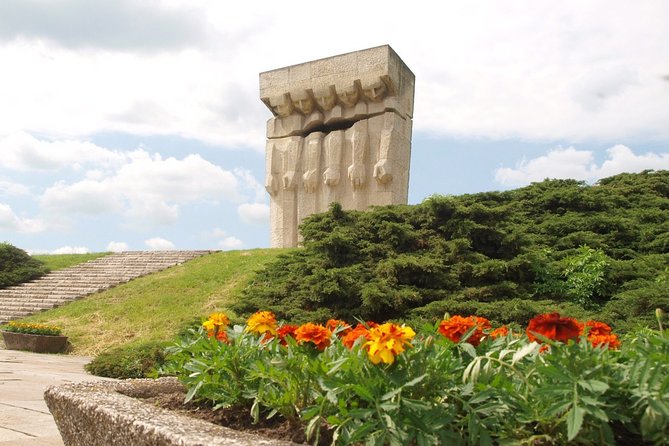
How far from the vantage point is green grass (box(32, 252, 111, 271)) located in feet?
64.7

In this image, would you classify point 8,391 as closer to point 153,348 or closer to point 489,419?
point 153,348

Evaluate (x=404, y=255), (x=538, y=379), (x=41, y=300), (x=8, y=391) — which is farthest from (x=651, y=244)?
(x=41, y=300)

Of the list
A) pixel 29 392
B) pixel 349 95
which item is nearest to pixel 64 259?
pixel 349 95

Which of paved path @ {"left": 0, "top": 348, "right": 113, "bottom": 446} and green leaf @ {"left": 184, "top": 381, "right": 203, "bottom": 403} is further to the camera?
paved path @ {"left": 0, "top": 348, "right": 113, "bottom": 446}

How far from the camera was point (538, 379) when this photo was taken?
2.10 meters

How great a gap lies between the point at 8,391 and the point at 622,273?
23.8ft

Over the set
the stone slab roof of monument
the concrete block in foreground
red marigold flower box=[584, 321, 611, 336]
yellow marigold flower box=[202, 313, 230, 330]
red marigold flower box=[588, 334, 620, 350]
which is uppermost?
the stone slab roof of monument

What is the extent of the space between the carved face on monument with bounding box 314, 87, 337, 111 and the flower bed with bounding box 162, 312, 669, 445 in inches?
571

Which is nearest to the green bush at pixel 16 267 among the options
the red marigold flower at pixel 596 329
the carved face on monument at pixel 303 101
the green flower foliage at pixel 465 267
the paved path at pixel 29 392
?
the paved path at pixel 29 392

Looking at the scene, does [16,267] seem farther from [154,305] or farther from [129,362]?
[129,362]

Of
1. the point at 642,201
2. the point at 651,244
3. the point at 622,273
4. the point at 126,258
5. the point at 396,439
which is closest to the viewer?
the point at 396,439

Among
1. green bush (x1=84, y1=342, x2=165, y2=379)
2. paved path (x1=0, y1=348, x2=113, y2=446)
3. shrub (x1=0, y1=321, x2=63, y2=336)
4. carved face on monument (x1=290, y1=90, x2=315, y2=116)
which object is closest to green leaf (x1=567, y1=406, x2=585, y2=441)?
paved path (x1=0, y1=348, x2=113, y2=446)

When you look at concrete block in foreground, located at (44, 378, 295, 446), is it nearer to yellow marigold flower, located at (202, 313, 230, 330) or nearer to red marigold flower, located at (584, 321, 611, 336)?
yellow marigold flower, located at (202, 313, 230, 330)

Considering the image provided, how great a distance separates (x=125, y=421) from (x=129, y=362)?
486 cm
